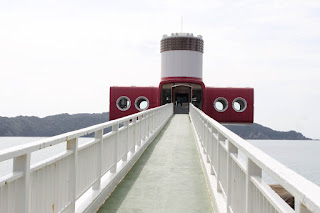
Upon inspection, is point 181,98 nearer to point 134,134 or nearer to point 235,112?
point 235,112

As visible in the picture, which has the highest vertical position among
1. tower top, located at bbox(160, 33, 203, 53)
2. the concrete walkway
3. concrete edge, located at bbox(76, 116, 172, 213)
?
tower top, located at bbox(160, 33, 203, 53)

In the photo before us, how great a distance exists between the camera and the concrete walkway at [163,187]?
615cm

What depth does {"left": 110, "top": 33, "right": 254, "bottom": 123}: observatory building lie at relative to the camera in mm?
37062

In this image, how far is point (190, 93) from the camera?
39156 millimetres

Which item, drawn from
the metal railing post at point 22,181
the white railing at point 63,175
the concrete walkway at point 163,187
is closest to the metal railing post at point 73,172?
the white railing at point 63,175

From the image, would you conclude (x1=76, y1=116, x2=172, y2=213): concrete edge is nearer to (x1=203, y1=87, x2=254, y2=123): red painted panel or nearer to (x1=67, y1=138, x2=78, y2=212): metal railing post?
(x1=67, y1=138, x2=78, y2=212): metal railing post

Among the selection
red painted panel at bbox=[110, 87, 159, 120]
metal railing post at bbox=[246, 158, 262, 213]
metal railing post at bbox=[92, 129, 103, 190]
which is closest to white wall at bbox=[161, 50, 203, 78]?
red painted panel at bbox=[110, 87, 159, 120]

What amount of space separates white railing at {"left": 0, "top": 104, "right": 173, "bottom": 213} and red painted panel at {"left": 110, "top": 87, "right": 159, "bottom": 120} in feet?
93.9

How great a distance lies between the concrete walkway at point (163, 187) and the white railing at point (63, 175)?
33 cm

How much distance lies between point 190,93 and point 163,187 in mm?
31940

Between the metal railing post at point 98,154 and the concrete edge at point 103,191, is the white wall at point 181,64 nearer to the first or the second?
the concrete edge at point 103,191

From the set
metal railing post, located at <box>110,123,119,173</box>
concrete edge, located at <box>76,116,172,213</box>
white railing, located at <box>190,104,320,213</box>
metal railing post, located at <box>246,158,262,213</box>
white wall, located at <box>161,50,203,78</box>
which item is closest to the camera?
white railing, located at <box>190,104,320,213</box>

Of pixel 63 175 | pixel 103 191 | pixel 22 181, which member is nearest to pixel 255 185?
pixel 22 181

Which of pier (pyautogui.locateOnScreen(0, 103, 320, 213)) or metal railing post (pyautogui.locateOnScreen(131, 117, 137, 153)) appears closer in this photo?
pier (pyautogui.locateOnScreen(0, 103, 320, 213))
